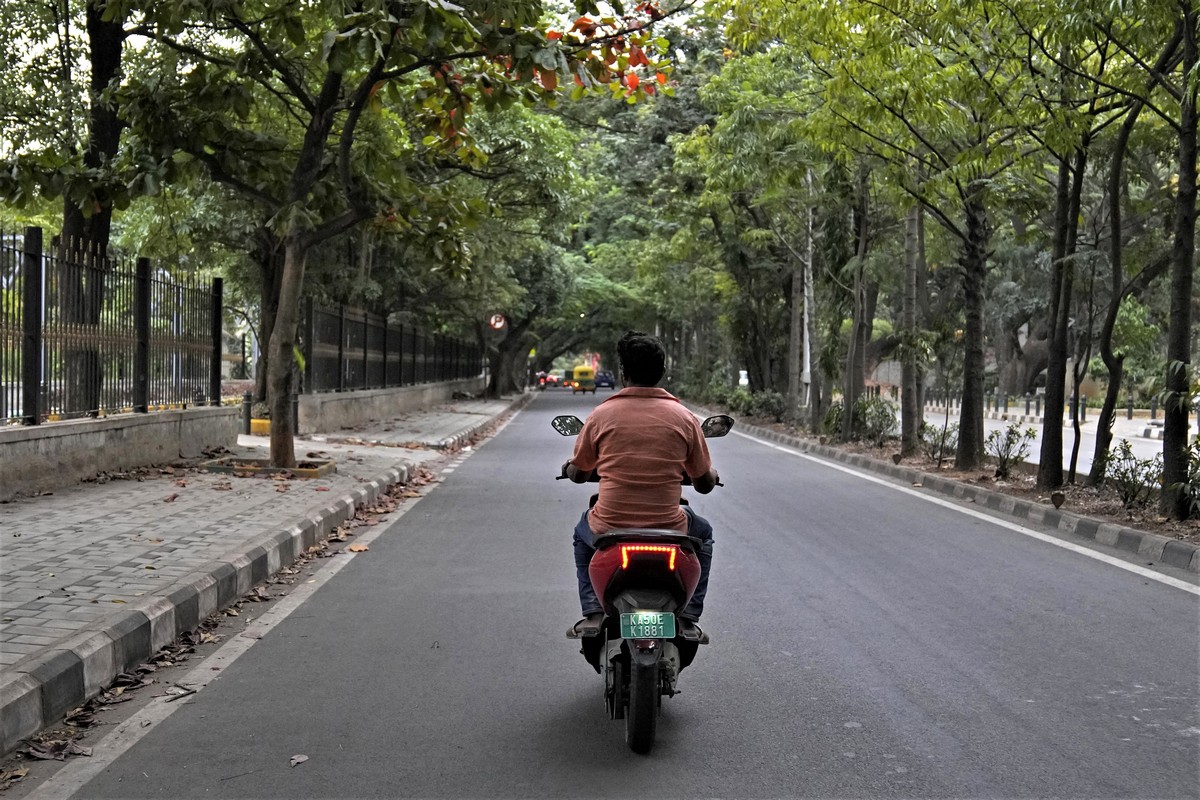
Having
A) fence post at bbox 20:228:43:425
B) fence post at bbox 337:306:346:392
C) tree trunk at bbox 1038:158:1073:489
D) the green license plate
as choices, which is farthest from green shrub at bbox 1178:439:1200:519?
fence post at bbox 337:306:346:392

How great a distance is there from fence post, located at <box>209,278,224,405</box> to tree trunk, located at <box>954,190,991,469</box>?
9743mm

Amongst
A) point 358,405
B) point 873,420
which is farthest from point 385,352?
point 873,420

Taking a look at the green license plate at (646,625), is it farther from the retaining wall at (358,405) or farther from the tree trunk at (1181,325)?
the retaining wall at (358,405)

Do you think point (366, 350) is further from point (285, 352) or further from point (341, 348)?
point (285, 352)

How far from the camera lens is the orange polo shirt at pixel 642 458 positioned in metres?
4.45

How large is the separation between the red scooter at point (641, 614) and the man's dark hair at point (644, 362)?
26.0 inches

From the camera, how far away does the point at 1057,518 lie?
34.5ft

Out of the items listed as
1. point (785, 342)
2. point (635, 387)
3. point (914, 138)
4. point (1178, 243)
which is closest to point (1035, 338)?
point (785, 342)

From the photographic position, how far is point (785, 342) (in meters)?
30.6

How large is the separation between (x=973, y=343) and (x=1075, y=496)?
3.66 meters

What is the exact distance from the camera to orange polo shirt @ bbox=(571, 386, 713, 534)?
14.6 feet

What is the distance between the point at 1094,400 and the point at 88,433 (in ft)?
146

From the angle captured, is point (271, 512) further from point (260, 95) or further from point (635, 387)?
point (260, 95)

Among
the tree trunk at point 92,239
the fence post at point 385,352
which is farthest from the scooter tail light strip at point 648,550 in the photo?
the fence post at point 385,352
